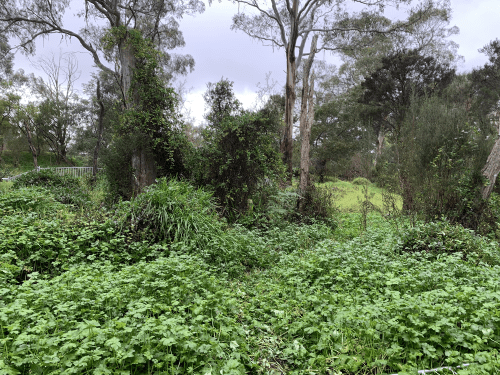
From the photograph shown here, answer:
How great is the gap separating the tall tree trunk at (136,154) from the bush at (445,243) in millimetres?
7186

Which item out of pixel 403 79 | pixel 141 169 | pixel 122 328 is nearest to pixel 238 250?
pixel 122 328

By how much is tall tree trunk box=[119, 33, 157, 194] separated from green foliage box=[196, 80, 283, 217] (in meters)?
1.89

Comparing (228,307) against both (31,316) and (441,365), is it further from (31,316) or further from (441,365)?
(441,365)

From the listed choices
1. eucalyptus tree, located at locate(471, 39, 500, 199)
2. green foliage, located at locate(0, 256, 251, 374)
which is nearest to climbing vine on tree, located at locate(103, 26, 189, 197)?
green foliage, located at locate(0, 256, 251, 374)

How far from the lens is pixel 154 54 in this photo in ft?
32.0

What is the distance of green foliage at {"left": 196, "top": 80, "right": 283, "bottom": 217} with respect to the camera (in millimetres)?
7973

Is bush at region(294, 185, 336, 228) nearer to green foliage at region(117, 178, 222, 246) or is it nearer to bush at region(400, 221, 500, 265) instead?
bush at region(400, 221, 500, 265)

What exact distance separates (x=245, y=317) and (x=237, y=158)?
5157 millimetres

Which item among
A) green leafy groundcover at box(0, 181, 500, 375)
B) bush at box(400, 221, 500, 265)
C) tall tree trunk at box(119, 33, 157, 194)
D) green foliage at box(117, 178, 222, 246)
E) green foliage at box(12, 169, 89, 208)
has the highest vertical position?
tall tree trunk at box(119, 33, 157, 194)

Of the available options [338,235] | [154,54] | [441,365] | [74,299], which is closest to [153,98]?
[154,54]

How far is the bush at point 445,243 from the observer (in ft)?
15.8

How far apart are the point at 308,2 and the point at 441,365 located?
43.3ft

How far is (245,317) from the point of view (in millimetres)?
3311

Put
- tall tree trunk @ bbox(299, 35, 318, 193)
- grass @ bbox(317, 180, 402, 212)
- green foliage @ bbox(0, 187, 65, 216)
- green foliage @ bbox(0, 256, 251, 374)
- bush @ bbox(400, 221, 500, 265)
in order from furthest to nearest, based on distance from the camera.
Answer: grass @ bbox(317, 180, 402, 212), tall tree trunk @ bbox(299, 35, 318, 193), green foliage @ bbox(0, 187, 65, 216), bush @ bbox(400, 221, 500, 265), green foliage @ bbox(0, 256, 251, 374)
